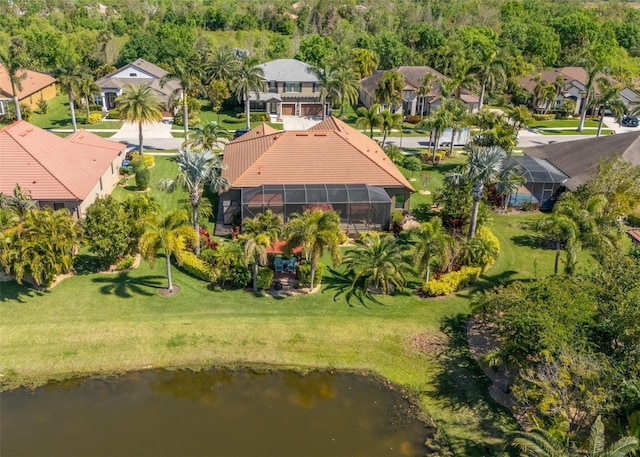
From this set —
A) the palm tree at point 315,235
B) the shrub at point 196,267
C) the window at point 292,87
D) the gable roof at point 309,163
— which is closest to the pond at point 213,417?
the palm tree at point 315,235

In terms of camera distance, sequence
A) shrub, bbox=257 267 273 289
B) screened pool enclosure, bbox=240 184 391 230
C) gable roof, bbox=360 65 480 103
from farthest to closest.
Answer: gable roof, bbox=360 65 480 103 → screened pool enclosure, bbox=240 184 391 230 → shrub, bbox=257 267 273 289

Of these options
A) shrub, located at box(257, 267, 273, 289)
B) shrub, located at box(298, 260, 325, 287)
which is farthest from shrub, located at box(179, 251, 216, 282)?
shrub, located at box(298, 260, 325, 287)

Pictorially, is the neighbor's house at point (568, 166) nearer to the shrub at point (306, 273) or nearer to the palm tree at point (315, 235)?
the shrub at point (306, 273)

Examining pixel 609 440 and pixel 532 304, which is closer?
pixel 609 440

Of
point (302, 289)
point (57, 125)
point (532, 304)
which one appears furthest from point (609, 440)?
point (57, 125)

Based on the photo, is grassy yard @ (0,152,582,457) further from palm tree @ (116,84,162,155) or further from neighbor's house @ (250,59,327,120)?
neighbor's house @ (250,59,327,120)

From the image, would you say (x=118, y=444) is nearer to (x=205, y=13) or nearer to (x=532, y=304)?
(x=532, y=304)

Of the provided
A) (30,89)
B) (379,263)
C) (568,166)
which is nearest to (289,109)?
(30,89)
